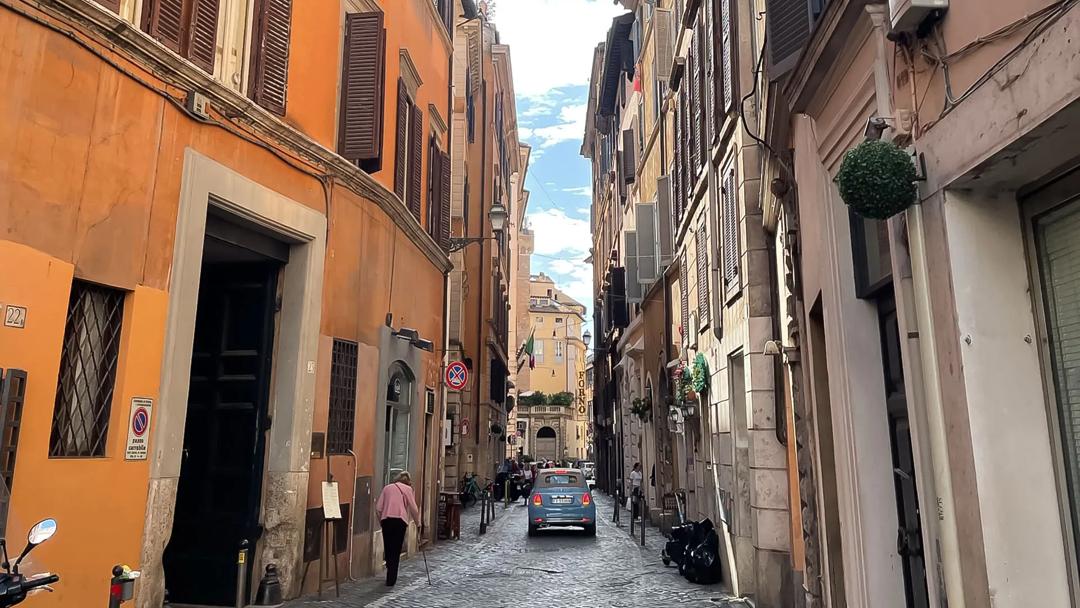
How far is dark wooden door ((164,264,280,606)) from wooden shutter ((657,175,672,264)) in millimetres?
11089

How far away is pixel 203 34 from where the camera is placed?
26.8 ft

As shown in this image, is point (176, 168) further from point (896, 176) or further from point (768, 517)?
point (768, 517)

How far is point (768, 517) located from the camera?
32.8 feet

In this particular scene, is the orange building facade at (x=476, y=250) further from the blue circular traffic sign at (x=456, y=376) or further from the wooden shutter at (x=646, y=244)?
the wooden shutter at (x=646, y=244)

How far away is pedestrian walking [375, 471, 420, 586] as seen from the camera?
11117mm

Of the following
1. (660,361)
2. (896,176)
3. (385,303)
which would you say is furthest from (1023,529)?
(660,361)

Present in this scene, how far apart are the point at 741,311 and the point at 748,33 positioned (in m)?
3.96

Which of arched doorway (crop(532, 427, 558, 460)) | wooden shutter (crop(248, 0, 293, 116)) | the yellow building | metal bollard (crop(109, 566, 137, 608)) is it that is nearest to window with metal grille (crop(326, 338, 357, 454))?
wooden shutter (crop(248, 0, 293, 116))

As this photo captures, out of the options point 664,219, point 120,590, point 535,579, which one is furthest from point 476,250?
point 120,590

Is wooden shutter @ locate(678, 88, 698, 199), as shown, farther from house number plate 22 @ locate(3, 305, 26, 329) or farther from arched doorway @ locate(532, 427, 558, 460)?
arched doorway @ locate(532, 427, 558, 460)

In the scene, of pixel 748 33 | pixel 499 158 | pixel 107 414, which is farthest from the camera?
pixel 499 158

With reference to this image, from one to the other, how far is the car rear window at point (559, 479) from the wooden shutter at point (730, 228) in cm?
955

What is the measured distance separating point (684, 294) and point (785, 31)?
33.2 feet

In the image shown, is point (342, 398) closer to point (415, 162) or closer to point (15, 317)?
point (415, 162)
